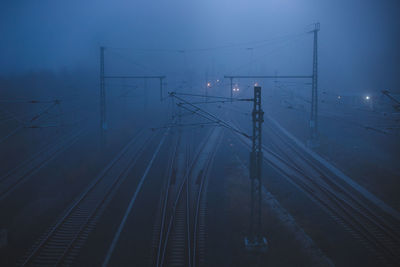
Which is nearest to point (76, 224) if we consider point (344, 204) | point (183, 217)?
point (183, 217)

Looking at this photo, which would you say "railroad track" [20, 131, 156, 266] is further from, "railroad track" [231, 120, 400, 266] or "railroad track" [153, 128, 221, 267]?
"railroad track" [231, 120, 400, 266]

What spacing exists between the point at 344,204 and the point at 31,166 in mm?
14401

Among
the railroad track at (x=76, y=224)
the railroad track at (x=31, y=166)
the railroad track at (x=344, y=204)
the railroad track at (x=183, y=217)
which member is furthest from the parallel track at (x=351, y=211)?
the railroad track at (x=31, y=166)

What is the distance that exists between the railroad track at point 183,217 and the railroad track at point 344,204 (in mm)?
4091

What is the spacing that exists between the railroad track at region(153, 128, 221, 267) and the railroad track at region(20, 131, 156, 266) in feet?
6.77

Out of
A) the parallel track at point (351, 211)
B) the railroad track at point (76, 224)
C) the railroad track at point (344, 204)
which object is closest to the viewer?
the railroad track at point (76, 224)

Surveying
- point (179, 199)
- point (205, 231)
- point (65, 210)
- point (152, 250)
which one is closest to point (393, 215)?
point (205, 231)

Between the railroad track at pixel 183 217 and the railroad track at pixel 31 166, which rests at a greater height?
the railroad track at pixel 31 166

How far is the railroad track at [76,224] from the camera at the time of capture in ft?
24.2

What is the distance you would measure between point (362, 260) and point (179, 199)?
6.04 meters

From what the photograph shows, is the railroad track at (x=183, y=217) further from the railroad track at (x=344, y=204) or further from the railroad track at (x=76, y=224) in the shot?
the railroad track at (x=344, y=204)

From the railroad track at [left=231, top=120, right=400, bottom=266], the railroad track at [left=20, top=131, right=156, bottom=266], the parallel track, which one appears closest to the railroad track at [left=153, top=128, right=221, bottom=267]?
the railroad track at [left=20, top=131, right=156, bottom=266]

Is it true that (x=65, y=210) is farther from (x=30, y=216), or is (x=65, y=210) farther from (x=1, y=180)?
(x=1, y=180)

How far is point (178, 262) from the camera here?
7227mm
